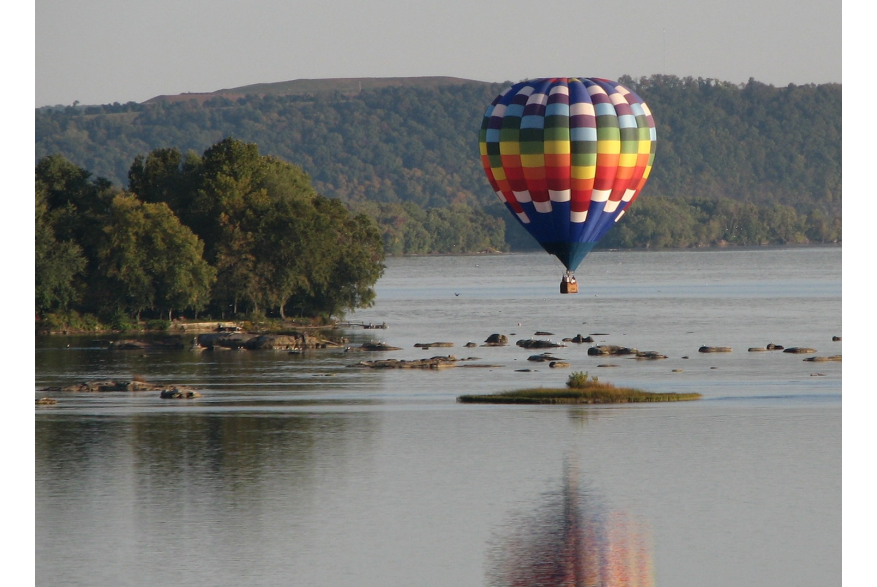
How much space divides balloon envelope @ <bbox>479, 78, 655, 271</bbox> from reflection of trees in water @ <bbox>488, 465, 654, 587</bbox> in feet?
69.2

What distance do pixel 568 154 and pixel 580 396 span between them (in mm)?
15079

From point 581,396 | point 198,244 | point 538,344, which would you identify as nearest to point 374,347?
point 538,344

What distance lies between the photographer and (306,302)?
14075cm

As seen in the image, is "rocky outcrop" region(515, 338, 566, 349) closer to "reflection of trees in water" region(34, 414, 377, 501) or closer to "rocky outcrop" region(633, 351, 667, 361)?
"rocky outcrop" region(633, 351, 667, 361)

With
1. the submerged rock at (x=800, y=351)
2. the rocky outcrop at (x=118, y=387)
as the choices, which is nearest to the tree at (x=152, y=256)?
the rocky outcrop at (x=118, y=387)

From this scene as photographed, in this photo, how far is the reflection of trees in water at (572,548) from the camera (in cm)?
4616

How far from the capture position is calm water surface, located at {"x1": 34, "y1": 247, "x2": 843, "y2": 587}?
49062mm

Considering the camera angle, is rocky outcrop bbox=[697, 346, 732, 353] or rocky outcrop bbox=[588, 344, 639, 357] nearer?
rocky outcrop bbox=[588, 344, 639, 357]

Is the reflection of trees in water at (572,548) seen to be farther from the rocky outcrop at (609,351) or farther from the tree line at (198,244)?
the tree line at (198,244)

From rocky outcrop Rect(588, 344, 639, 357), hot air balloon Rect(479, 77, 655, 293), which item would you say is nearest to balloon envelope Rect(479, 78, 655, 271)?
hot air balloon Rect(479, 77, 655, 293)

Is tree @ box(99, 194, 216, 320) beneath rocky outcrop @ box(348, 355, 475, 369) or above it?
above

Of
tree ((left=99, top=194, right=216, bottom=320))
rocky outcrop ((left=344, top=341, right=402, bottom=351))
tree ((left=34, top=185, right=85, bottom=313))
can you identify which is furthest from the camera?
tree ((left=99, top=194, right=216, bottom=320))
